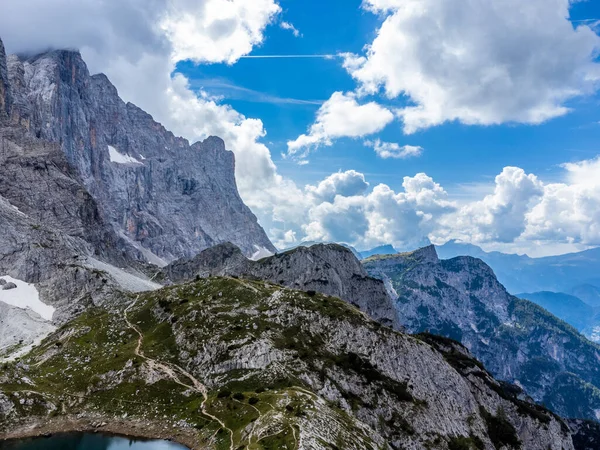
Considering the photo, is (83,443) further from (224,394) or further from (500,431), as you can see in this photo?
(500,431)

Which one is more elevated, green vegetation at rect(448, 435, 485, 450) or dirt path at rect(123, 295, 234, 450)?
dirt path at rect(123, 295, 234, 450)

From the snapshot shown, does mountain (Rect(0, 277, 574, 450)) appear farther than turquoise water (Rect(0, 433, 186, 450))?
Yes

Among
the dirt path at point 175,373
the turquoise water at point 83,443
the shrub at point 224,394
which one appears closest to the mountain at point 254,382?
the shrub at point 224,394

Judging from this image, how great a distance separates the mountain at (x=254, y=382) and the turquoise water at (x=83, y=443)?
2570 mm

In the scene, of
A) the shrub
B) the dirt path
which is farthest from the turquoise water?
the shrub

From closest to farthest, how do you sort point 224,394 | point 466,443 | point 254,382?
point 224,394 < point 254,382 < point 466,443

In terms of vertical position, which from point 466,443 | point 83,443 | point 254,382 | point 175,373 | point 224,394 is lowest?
point 83,443

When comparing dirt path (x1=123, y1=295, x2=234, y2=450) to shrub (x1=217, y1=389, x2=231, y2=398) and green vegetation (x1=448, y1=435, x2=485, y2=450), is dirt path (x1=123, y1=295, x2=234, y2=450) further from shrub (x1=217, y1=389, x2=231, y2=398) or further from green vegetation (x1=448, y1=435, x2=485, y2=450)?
green vegetation (x1=448, y1=435, x2=485, y2=450)

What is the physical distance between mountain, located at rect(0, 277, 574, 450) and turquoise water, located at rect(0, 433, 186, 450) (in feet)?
8.43

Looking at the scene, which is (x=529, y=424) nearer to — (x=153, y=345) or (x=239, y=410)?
(x=239, y=410)

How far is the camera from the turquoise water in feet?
273

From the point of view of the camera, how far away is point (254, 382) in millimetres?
108438

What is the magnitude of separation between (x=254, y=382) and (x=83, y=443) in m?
38.7

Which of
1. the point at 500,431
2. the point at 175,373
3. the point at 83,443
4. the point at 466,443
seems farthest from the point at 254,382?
the point at 500,431
